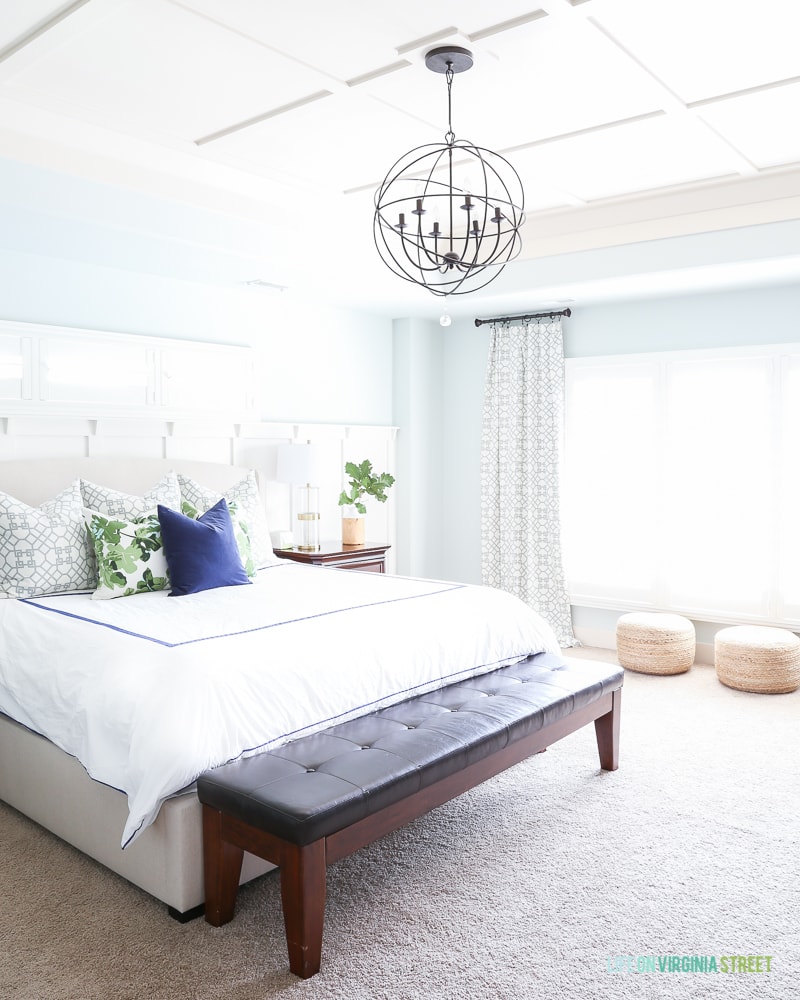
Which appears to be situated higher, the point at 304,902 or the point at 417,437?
the point at 417,437

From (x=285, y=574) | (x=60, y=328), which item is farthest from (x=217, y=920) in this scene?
(x=60, y=328)

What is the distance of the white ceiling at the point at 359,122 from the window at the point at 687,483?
753 mm

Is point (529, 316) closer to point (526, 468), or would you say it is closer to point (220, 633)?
point (526, 468)

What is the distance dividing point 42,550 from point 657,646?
341 centimetres

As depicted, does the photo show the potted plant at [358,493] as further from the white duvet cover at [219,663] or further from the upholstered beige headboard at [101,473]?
the white duvet cover at [219,663]

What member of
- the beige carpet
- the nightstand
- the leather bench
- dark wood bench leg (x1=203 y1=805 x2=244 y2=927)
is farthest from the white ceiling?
the beige carpet

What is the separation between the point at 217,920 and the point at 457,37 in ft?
9.08

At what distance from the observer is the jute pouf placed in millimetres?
4973

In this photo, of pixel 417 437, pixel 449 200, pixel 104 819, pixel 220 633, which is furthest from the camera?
pixel 417 437

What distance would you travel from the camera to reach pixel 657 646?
196 inches

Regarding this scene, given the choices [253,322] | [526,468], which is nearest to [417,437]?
[526,468]

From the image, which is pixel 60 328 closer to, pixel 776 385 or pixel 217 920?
pixel 217 920

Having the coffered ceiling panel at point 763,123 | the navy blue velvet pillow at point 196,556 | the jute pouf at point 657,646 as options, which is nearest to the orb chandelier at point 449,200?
the coffered ceiling panel at point 763,123

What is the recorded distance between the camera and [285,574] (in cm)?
418
